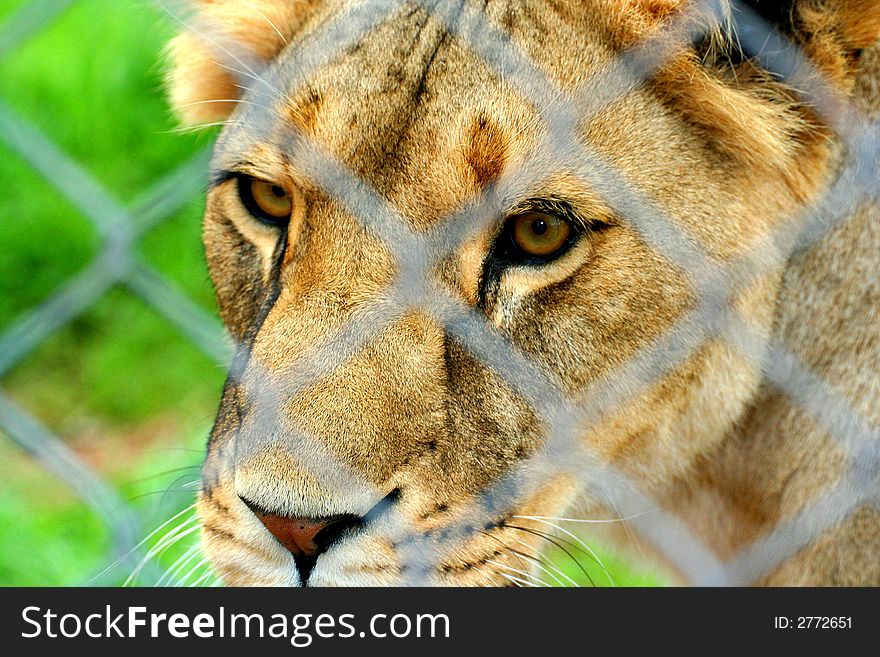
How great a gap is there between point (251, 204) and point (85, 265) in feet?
6.89

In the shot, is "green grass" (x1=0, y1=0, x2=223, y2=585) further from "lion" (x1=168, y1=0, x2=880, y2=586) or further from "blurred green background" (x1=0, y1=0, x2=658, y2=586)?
"lion" (x1=168, y1=0, x2=880, y2=586)

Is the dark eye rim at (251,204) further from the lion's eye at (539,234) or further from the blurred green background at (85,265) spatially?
the blurred green background at (85,265)

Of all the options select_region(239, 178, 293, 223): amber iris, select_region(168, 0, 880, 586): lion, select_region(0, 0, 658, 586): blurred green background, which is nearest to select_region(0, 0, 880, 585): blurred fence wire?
select_region(168, 0, 880, 586): lion

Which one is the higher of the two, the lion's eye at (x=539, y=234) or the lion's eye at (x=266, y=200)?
the lion's eye at (x=266, y=200)

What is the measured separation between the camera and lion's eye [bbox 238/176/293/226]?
83.3 inches

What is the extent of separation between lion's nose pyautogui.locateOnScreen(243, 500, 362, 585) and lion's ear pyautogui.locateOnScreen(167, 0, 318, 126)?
996 millimetres

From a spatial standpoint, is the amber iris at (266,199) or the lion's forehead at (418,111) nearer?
the lion's forehead at (418,111)

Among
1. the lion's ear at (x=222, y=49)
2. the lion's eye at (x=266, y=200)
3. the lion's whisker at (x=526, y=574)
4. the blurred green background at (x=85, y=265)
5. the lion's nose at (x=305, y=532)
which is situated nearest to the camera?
the lion's nose at (x=305, y=532)

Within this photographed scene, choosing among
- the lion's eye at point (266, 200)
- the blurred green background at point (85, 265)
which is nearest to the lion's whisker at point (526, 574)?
the lion's eye at point (266, 200)

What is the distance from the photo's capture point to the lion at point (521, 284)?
182 centimetres

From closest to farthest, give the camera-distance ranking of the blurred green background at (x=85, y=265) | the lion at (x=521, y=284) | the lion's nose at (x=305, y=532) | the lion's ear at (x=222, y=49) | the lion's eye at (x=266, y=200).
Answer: the lion's nose at (x=305, y=532) → the lion at (x=521, y=284) → the lion's eye at (x=266, y=200) → the lion's ear at (x=222, y=49) → the blurred green background at (x=85, y=265)

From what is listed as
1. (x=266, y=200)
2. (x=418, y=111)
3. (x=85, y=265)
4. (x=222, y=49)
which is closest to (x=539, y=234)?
(x=418, y=111)

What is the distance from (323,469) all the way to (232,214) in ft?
2.46
